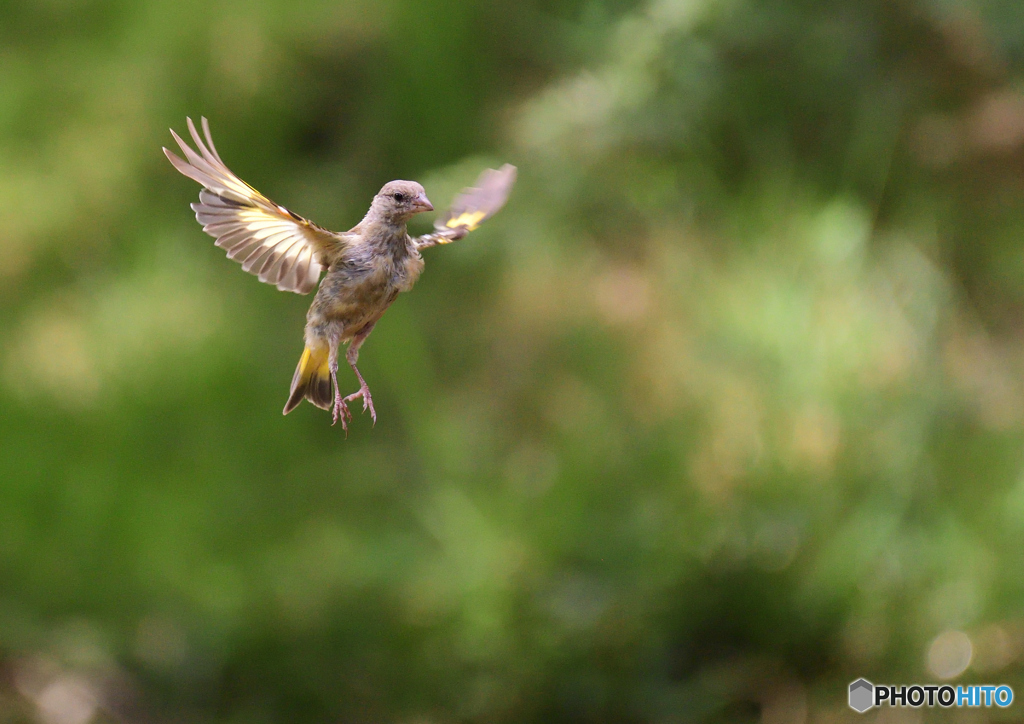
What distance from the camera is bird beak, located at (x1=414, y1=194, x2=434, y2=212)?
0.58 m

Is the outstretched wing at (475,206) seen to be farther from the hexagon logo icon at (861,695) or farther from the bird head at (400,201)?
the hexagon logo icon at (861,695)

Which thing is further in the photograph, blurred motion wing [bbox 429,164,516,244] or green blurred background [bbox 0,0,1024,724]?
green blurred background [bbox 0,0,1024,724]

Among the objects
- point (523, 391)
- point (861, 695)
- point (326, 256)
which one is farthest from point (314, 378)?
point (523, 391)

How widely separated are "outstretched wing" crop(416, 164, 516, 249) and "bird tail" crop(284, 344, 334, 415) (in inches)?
3.6

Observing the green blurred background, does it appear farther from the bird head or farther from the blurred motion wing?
the bird head

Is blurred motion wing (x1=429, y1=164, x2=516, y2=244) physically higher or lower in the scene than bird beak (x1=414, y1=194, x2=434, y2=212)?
higher

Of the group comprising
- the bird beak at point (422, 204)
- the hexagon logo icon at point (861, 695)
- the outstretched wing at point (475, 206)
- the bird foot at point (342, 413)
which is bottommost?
the bird foot at point (342, 413)

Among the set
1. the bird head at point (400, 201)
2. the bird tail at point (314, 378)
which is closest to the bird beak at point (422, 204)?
the bird head at point (400, 201)

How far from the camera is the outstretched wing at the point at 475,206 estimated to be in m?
0.66

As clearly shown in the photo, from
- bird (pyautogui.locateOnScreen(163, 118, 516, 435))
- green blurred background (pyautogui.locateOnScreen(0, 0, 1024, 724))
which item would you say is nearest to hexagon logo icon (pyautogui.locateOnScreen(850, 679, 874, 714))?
green blurred background (pyautogui.locateOnScreen(0, 0, 1024, 724))

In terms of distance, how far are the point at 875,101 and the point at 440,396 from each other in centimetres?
173

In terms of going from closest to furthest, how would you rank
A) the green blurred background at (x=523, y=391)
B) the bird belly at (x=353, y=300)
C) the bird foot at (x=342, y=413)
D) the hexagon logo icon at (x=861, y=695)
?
the bird foot at (x=342, y=413)
the bird belly at (x=353, y=300)
the hexagon logo icon at (x=861, y=695)
the green blurred background at (x=523, y=391)

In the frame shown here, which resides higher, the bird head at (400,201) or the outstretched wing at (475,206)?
the outstretched wing at (475,206)

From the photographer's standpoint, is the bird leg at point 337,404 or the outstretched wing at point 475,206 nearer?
the bird leg at point 337,404
